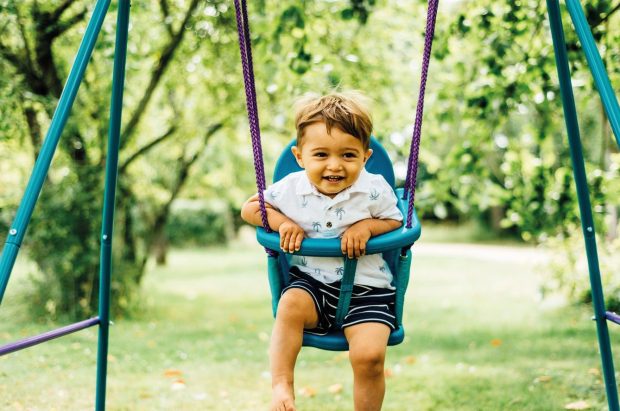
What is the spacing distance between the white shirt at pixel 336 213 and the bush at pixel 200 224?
63.1 ft

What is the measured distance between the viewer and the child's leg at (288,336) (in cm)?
247

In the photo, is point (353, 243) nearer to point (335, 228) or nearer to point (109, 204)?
point (335, 228)

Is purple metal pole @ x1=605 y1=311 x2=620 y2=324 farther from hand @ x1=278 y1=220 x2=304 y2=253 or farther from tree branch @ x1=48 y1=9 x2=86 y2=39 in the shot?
tree branch @ x1=48 y1=9 x2=86 y2=39

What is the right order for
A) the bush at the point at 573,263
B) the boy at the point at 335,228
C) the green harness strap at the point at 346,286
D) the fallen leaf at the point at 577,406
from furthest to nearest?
the bush at the point at 573,263
the fallen leaf at the point at 577,406
the green harness strap at the point at 346,286
the boy at the point at 335,228

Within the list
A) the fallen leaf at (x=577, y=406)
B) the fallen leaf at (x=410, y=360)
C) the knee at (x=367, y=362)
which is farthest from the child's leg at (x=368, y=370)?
the fallen leaf at (x=410, y=360)

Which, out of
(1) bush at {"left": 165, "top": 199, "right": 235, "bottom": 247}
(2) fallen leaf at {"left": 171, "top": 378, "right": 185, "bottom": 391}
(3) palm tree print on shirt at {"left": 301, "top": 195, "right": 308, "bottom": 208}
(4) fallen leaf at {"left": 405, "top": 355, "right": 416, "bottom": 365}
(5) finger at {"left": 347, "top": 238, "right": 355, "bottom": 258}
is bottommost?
(2) fallen leaf at {"left": 171, "top": 378, "right": 185, "bottom": 391}

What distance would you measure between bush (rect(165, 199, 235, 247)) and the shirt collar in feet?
63.0

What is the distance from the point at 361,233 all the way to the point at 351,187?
0.28 m

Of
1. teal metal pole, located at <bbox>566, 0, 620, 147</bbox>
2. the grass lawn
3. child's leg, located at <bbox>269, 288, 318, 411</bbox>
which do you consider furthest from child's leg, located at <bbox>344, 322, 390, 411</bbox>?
the grass lawn

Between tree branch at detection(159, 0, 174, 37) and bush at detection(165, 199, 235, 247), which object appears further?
bush at detection(165, 199, 235, 247)

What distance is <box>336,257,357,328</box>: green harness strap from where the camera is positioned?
2.68 metres

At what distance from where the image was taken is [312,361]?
5.61 m

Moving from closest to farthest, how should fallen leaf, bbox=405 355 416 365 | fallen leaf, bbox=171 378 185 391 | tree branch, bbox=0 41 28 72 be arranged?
fallen leaf, bbox=171 378 185 391
fallen leaf, bbox=405 355 416 365
tree branch, bbox=0 41 28 72

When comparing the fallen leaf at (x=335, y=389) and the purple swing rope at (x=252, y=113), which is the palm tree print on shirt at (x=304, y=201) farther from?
the fallen leaf at (x=335, y=389)
